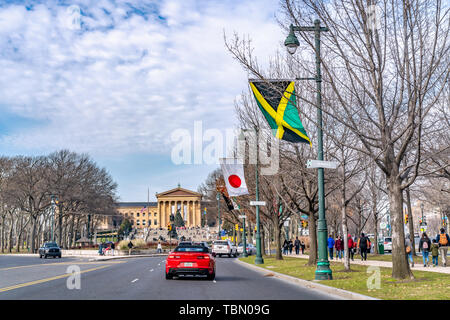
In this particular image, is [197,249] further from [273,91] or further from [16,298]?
[16,298]

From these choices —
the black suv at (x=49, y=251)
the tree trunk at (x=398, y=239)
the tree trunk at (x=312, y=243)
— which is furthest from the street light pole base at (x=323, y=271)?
the black suv at (x=49, y=251)

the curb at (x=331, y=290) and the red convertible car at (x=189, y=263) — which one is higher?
the red convertible car at (x=189, y=263)

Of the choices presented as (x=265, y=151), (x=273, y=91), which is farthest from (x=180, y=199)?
(x=273, y=91)

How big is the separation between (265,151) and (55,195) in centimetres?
3641

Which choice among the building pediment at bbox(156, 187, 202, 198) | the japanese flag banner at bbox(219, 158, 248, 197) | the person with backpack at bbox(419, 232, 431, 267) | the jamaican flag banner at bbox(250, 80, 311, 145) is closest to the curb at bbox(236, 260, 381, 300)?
the jamaican flag banner at bbox(250, 80, 311, 145)

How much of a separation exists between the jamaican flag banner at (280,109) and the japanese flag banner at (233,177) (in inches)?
542

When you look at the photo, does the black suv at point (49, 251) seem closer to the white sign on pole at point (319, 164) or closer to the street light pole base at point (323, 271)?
the street light pole base at point (323, 271)

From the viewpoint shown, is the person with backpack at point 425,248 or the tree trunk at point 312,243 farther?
the tree trunk at point 312,243

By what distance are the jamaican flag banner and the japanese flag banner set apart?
13.8 m

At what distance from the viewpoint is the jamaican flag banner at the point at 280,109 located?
1730cm

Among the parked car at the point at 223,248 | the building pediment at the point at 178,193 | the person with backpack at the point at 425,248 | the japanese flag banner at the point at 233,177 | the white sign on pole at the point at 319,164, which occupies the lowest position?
the parked car at the point at 223,248

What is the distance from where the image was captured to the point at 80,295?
1359 cm

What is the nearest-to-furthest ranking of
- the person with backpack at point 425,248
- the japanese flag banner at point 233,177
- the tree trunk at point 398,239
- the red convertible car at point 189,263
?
the tree trunk at point 398,239 < the red convertible car at point 189,263 < the person with backpack at point 425,248 < the japanese flag banner at point 233,177

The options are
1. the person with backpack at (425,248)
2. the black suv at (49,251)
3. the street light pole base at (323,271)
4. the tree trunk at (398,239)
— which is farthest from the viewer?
the black suv at (49,251)
